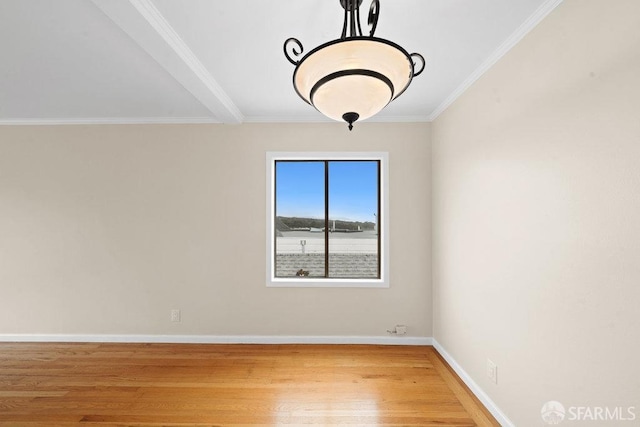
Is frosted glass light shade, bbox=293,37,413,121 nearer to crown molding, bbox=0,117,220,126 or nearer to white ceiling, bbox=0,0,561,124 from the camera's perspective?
white ceiling, bbox=0,0,561,124

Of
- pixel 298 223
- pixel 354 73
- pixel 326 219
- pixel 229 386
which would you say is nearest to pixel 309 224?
pixel 298 223

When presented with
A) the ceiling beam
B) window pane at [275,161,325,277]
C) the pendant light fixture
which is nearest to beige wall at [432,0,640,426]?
the pendant light fixture

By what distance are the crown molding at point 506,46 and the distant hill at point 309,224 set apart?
5.60ft

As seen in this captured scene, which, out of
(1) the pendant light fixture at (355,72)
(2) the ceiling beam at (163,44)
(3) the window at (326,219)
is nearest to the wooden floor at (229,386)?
(3) the window at (326,219)

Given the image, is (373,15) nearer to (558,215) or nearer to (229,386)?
(558,215)

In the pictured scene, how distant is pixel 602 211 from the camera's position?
130 cm

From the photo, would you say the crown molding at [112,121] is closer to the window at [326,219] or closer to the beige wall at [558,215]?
the window at [326,219]

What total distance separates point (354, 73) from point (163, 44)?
135cm

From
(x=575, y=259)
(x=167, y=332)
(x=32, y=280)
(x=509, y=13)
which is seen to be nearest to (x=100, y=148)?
(x=32, y=280)

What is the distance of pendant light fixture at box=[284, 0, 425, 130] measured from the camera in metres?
1.11

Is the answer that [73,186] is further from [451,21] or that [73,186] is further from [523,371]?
[523,371]

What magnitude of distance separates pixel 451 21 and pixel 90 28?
2.14m

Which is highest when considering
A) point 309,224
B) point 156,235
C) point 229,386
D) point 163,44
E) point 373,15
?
point 163,44

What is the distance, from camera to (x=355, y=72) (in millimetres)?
1150
